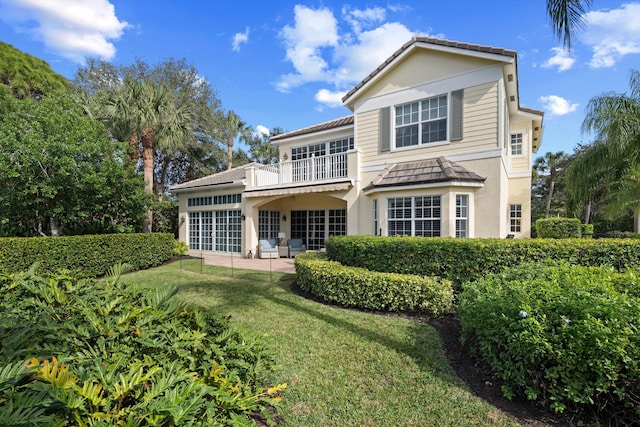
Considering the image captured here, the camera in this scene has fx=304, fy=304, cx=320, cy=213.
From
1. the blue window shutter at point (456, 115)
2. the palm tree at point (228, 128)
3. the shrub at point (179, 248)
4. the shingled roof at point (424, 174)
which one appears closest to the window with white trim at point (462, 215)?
the shingled roof at point (424, 174)

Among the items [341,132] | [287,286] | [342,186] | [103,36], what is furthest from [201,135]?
[287,286]

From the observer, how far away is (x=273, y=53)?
16141 mm

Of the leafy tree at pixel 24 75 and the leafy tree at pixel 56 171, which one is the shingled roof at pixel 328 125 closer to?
the leafy tree at pixel 56 171

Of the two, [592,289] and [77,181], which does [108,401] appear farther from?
[77,181]

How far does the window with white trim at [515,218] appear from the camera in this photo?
1520cm

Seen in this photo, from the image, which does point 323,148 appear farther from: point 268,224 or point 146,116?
point 146,116

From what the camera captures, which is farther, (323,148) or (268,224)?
(268,224)

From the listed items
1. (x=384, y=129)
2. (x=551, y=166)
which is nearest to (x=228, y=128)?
(x=384, y=129)

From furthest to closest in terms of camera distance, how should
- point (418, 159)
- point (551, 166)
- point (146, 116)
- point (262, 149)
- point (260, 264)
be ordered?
point (551, 166), point (262, 149), point (146, 116), point (260, 264), point (418, 159)

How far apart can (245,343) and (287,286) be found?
22.5ft

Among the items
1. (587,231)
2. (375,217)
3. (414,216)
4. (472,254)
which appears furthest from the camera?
(587,231)

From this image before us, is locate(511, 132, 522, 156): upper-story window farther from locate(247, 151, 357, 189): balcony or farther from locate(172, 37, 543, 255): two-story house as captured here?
locate(247, 151, 357, 189): balcony

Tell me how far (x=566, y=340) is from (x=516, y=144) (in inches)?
613

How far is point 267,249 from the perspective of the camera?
1770cm
